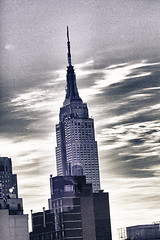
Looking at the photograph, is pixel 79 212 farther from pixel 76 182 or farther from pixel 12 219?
pixel 12 219

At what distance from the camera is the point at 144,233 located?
11914 mm

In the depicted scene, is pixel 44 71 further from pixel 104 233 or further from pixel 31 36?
pixel 104 233

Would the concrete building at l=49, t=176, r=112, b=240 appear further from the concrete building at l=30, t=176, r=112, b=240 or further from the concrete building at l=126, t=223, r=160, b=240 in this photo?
the concrete building at l=126, t=223, r=160, b=240

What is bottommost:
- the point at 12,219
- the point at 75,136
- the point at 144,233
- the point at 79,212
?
the point at 144,233

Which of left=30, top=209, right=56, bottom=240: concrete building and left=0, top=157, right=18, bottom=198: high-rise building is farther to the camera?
left=30, top=209, right=56, bottom=240: concrete building

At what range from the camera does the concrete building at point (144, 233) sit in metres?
11.4

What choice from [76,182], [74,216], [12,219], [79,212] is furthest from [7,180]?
Answer: [79,212]

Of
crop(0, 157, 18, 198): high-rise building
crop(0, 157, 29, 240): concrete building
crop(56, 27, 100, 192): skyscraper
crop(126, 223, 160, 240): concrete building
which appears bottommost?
crop(126, 223, 160, 240): concrete building

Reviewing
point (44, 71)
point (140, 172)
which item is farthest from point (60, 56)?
point (140, 172)

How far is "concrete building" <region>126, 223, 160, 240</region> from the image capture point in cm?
1139

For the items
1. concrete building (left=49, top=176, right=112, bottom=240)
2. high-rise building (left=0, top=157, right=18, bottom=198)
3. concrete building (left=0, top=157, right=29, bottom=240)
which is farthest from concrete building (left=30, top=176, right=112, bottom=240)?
concrete building (left=0, top=157, right=29, bottom=240)

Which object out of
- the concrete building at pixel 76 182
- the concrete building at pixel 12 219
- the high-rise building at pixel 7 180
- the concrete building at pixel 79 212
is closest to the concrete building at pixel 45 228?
the concrete building at pixel 76 182

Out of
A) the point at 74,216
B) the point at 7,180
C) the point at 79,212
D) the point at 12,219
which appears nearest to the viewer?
the point at 12,219

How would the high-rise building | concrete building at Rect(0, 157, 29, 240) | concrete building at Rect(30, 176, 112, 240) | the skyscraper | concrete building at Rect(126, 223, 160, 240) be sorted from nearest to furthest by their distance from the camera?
concrete building at Rect(0, 157, 29, 240) < the high-rise building < the skyscraper < concrete building at Rect(126, 223, 160, 240) < concrete building at Rect(30, 176, 112, 240)
